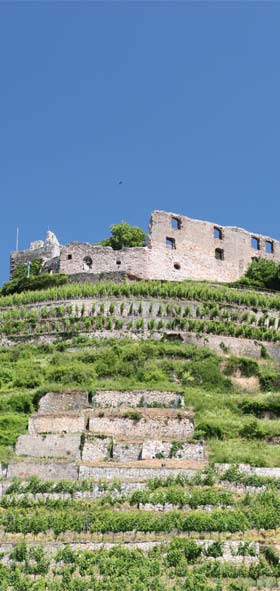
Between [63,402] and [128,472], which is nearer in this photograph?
[128,472]

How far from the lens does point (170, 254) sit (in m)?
58.1

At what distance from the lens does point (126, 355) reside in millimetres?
40219

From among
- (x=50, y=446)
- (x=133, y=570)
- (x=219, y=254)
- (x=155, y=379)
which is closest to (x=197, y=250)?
(x=219, y=254)

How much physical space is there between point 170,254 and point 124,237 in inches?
179

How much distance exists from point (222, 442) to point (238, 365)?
9.36 metres

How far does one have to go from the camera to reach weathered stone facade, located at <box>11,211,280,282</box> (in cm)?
5612

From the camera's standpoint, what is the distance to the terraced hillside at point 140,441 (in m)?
25.0

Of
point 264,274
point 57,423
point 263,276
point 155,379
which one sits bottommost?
point 57,423

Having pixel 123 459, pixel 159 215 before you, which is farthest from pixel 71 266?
pixel 123 459

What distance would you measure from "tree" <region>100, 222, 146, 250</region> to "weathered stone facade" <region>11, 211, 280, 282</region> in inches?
108

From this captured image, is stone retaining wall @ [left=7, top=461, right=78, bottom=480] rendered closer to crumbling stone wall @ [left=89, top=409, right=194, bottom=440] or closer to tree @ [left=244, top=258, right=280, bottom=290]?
crumbling stone wall @ [left=89, top=409, right=194, bottom=440]

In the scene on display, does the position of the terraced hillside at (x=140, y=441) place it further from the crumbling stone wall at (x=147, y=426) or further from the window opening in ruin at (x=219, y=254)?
the window opening in ruin at (x=219, y=254)

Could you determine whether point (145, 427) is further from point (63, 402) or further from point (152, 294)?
point (152, 294)

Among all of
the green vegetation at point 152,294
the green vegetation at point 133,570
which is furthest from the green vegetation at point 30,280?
the green vegetation at point 133,570
